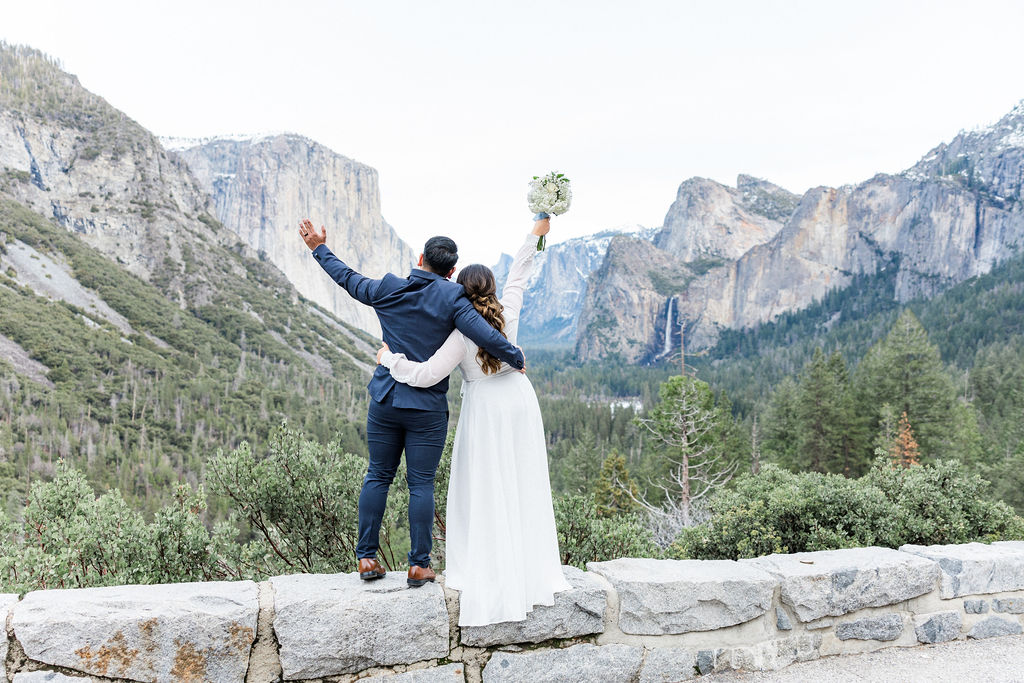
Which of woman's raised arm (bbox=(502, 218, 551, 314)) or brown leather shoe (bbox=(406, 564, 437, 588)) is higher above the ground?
woman's raised arm (bbox=(502, 218, 551, 314))

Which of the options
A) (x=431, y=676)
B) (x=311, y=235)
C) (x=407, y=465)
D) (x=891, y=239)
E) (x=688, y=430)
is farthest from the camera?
(x=891, y=239)

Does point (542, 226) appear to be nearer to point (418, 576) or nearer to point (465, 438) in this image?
point (465, 438)

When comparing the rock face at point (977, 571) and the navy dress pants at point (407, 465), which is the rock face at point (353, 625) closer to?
the navy dress pants at point (407, 465)

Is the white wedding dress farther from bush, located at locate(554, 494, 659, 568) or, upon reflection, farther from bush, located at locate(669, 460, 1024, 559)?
bush, located at locate(669, 460, 1024, 559)

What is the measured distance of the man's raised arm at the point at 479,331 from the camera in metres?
3.21

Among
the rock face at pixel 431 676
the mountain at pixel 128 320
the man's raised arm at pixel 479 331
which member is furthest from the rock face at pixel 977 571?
the mountain at pixel 128 320

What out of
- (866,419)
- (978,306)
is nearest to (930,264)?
(978,306)

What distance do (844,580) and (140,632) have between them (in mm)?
3949

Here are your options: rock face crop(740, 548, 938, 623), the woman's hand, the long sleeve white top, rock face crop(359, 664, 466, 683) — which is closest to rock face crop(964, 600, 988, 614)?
rock face crop(740, 548, 938, 623)

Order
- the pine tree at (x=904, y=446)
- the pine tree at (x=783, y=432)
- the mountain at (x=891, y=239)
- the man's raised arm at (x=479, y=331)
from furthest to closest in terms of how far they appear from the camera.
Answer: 1. the mountain at (x=891, y=239)
2. the pine tree at (x=783, y=432)
3. the pine tree at (x=904, y=446)
4. the man's raised arm at (x=479, y=331)

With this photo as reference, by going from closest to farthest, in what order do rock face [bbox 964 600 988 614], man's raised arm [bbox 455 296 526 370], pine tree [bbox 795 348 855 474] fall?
1. man's raised arm [bbox 455 296 526 370]
2. rock face [bbox 964 600 988 614]
3. pine tree [bbox 795 348 855 474]

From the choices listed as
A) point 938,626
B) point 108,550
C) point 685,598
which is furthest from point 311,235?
point 938,626

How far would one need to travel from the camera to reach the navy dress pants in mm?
3340

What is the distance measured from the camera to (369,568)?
3.32m
